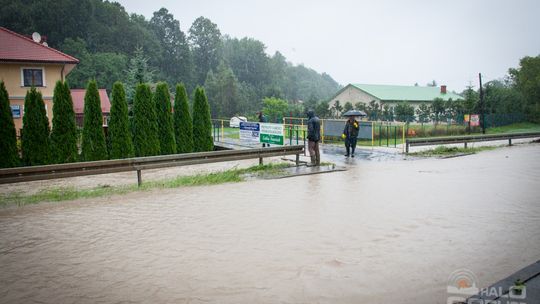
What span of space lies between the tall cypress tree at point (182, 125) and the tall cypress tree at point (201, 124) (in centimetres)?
42

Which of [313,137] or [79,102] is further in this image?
[79,102]

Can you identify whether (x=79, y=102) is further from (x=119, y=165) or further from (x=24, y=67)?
(x=119, y=165)

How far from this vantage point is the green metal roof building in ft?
201

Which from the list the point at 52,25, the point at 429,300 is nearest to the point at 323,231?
the point at 429,300

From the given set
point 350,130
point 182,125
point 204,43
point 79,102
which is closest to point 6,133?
point 182,125

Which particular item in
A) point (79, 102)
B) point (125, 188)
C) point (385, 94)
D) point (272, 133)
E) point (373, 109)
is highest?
point (385, 94)

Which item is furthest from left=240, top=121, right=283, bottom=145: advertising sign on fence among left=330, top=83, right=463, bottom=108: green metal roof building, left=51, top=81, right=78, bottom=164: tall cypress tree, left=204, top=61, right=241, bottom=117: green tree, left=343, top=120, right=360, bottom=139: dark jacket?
left=204, top=61, right=241, bottom=117: green tree

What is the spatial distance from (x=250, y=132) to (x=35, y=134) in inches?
356

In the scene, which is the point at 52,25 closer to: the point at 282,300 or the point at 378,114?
the point at 378,114

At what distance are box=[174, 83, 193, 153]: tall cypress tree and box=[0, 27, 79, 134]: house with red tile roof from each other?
558 inches

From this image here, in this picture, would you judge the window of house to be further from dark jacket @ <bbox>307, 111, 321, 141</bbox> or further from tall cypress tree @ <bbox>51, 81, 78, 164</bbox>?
dark jacket @ <bbox>307, 111, 321, 141</bbox>

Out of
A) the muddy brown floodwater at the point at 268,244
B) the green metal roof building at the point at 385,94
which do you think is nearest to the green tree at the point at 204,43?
the green metal roof building at the point at 385,94

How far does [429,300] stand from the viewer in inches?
180

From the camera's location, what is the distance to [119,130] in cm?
1942
